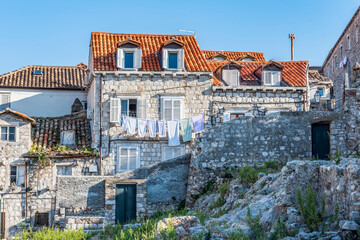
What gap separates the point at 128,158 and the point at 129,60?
5763mm

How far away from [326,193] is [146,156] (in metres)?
15.4

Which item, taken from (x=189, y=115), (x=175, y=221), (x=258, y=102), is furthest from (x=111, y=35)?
(x=175, y=221)

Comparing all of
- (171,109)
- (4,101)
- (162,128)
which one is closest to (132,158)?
(162,128)

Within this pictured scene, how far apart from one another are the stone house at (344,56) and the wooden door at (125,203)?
17.4 meters

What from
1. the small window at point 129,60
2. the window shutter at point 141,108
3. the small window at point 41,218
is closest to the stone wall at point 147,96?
the window shutter at point 141,108

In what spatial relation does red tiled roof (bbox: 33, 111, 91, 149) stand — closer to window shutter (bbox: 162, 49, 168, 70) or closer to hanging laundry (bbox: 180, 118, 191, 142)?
hanging laundry (bbox: 180, 118, 191, 142)

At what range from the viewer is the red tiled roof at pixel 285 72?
30797 mm

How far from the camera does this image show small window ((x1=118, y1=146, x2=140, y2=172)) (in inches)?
1109

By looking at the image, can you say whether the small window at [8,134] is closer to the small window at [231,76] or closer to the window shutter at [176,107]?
the window shutter at [176,107]

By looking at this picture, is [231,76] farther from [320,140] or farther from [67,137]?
[67,137]

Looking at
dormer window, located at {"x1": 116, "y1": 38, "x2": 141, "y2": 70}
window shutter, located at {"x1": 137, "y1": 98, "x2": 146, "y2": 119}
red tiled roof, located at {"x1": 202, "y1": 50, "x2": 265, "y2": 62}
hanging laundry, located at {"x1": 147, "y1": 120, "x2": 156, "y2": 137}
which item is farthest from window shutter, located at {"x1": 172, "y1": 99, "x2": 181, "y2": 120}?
red tiled roof, located at {"x1": 202, "y1": 50, "x2": 265, "y2": 62}

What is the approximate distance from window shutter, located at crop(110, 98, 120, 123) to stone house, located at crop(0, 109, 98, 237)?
2.28 meters

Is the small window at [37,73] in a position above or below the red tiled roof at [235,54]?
below

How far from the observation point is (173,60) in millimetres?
29641
